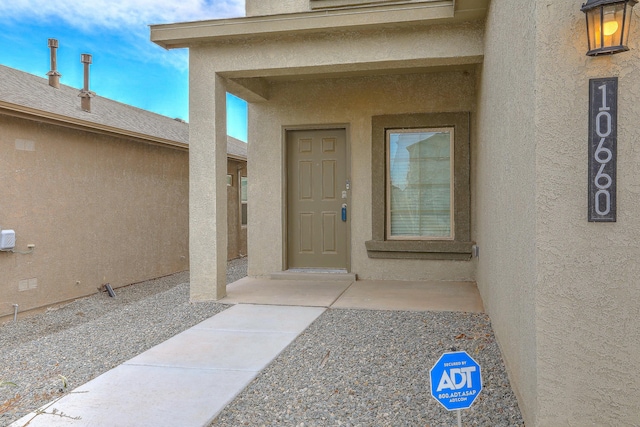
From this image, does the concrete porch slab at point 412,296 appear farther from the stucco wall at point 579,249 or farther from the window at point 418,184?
the stucco wall at point 579,249

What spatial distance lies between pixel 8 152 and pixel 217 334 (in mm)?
5143

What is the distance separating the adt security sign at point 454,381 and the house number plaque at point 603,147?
969mm

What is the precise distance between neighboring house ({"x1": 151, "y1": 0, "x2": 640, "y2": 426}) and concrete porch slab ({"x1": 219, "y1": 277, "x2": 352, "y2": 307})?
0.37 meters

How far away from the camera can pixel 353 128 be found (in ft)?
27.4

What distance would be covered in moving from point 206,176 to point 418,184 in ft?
10.8

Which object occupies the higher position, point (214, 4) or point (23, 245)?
point (214, 4)

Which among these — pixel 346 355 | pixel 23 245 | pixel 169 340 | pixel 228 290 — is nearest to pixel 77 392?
pixel 169 340

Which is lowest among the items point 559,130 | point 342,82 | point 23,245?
point 23,245

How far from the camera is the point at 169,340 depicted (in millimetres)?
5129

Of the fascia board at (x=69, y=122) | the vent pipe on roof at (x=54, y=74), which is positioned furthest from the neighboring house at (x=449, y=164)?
the vent pipe on roof at (x=54, y=74)

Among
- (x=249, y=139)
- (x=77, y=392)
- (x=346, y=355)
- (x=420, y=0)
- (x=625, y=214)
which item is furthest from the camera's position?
(x=249, y=139)

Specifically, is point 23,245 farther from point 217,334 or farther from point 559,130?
point 559,130

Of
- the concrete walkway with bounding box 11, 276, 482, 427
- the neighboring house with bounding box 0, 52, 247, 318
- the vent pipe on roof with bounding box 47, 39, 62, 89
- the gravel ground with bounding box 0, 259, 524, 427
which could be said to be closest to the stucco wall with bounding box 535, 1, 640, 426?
the gravel ground with bounding box 0, 259, 524, 427

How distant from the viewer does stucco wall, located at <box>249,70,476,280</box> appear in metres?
8.06
